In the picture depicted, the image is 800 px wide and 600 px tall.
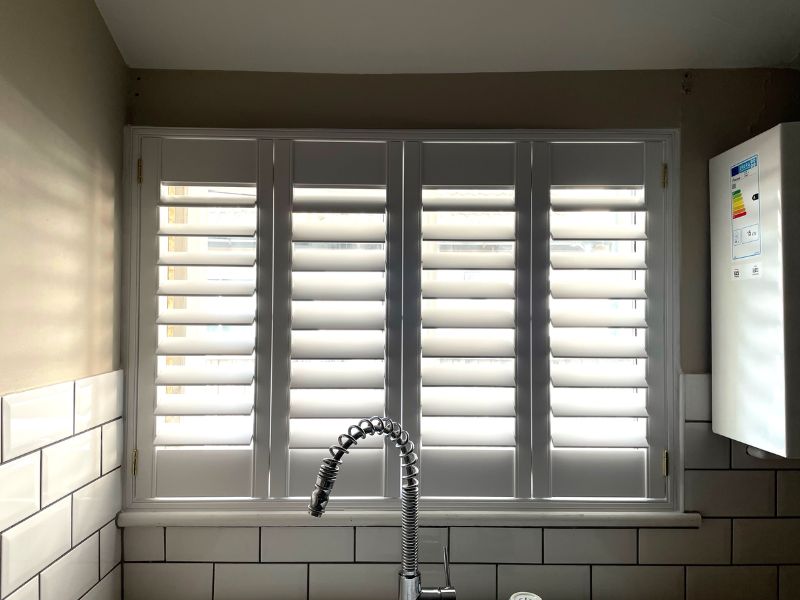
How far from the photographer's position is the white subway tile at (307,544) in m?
1.32

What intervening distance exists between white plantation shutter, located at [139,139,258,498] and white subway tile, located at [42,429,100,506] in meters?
0.15

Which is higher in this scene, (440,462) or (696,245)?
(696,245)

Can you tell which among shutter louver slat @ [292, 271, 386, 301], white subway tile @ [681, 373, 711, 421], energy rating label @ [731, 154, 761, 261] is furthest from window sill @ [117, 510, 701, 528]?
energy rating label @ [731, 154, 761, 261]

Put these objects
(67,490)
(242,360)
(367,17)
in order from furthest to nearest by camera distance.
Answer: (242,360) < (367,17) < (67,490)

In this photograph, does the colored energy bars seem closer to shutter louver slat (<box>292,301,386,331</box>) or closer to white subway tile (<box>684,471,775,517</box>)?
white subway tile (<box>684,471,775,517</box>)

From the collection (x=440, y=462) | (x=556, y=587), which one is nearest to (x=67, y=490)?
(x=440, y=462)

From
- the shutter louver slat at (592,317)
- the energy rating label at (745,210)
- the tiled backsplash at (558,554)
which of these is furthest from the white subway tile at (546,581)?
the energy rating label at (745,210)

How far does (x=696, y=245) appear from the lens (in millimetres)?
1338

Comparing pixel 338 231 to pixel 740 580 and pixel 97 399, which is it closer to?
pixel 97 399

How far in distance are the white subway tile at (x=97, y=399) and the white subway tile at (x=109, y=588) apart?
34 cm

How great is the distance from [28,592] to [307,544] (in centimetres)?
55

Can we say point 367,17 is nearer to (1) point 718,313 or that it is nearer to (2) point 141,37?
(2) point 141,37

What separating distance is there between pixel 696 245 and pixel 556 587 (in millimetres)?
859

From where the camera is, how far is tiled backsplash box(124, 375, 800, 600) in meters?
1.32
